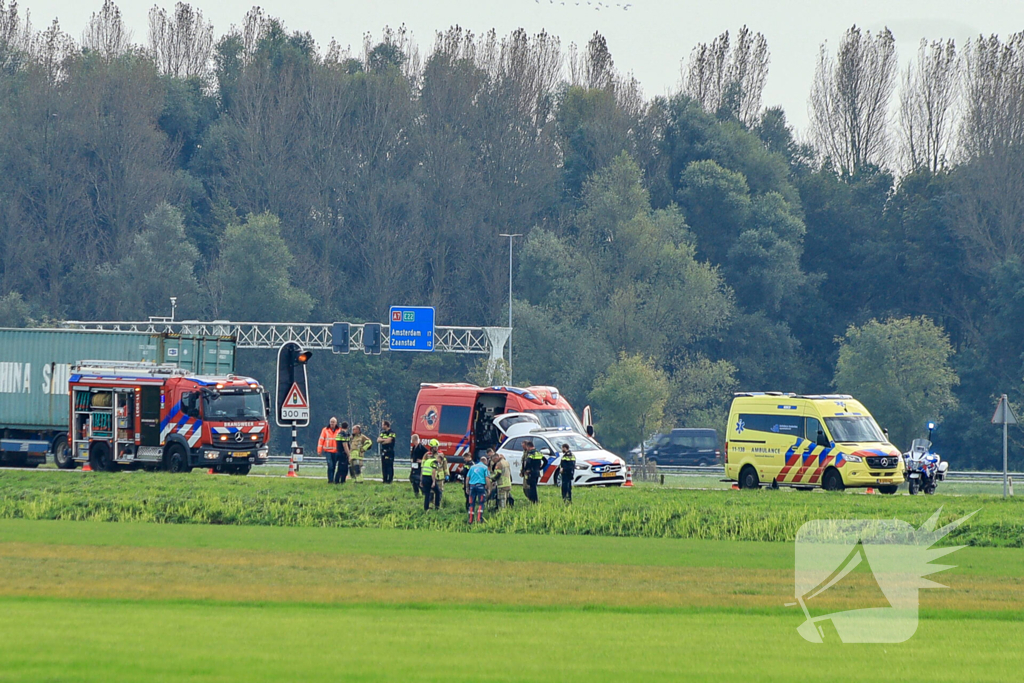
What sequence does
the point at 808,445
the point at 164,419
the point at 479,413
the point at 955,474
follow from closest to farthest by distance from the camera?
1. the point at 808,445
2. the point at 479,413
3. the point at 164,419
4. the point at 955,474

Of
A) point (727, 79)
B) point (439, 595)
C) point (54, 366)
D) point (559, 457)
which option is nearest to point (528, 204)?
point (727, 79)

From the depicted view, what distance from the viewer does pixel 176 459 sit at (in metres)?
39.0

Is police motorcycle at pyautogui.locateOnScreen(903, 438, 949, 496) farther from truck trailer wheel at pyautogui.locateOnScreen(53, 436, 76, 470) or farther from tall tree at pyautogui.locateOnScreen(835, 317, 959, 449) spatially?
tall tree at pyautogui.locateOnScreen(835, 317, 959, 449)

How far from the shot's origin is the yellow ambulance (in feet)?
117

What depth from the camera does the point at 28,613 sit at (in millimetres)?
17750

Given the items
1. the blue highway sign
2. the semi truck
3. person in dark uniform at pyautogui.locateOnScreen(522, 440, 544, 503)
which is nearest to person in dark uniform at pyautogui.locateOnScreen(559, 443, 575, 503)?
person in dark uniform at pyautogui.locateOnScreen(522, 440, 544, 503)

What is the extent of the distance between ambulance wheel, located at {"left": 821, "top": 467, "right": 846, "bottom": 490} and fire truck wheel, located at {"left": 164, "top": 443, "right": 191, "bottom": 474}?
16370 mm

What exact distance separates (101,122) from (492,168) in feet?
78.6

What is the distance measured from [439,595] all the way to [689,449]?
4751 centimetres

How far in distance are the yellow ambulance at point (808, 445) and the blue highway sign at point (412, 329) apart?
102 ft

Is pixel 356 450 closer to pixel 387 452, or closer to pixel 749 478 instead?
pixel 387 452

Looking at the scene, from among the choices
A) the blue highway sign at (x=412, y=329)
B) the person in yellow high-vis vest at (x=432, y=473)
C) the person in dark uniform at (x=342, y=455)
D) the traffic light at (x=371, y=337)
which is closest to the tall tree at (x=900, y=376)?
the blue highway sign at (x=412, y=329)

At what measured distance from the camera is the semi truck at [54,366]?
43.1 m

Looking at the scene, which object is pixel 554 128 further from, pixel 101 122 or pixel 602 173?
pixel 101 122
